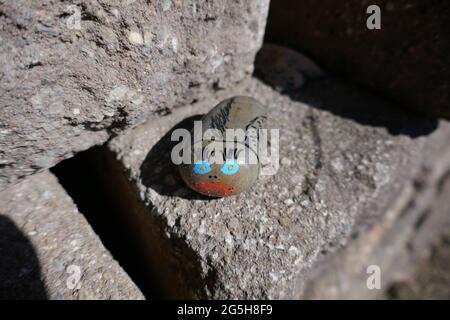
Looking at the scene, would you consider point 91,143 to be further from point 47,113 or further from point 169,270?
point 169,270

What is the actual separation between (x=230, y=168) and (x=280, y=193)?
10.7 inches

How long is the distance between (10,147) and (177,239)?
0.59 meters

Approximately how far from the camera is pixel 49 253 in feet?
3.59

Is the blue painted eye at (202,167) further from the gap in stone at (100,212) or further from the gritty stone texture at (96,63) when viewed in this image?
the gap in stone at (100,212)

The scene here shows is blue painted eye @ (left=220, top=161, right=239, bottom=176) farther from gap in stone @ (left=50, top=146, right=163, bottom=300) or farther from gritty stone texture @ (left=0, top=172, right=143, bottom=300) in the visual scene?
gap in stone @ (left=50, top=146, right=163, bottom=300)

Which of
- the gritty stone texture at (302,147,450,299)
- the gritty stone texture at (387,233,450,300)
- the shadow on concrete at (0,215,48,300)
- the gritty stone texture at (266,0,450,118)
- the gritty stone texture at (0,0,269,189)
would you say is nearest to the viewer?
the gritty stone texture at (0,0,269,189)

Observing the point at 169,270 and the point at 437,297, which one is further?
the point at 437,297

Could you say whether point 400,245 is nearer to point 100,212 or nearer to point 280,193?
point 280,193

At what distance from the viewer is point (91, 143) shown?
1.18 meters

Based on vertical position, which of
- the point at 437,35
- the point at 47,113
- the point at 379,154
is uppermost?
the point at 437,35

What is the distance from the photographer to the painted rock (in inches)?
41.1

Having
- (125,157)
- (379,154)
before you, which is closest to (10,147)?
(125,157)

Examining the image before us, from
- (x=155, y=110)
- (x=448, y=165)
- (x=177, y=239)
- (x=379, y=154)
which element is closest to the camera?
(x=177, y=239)

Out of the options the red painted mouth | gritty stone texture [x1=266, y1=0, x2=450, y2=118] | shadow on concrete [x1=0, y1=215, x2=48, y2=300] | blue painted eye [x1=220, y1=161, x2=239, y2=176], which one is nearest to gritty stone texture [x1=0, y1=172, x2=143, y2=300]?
shadow on concrete [x1=0, y1=215, x2=48, y2=300]
